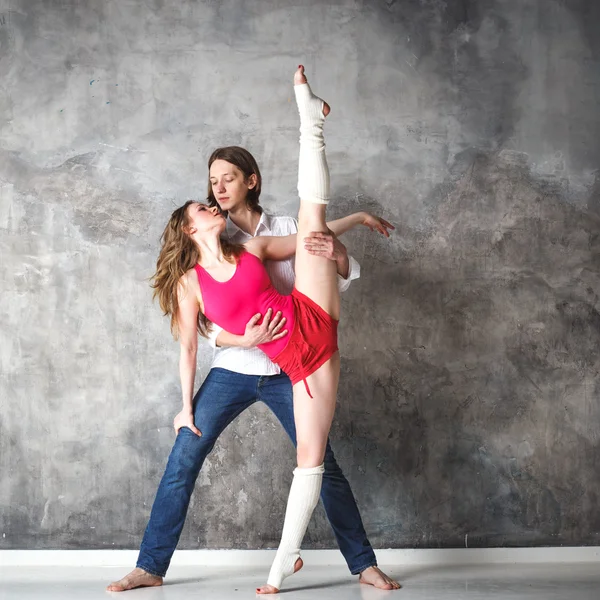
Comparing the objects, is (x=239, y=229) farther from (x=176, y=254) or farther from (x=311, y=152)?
(x=311, y=152)

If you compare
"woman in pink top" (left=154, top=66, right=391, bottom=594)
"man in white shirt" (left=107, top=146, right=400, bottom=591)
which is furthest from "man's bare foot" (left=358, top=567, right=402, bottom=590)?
"woman in pink top" (left=154, top=66, right=391, bottom=594)

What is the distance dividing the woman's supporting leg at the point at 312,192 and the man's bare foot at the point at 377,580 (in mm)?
1110

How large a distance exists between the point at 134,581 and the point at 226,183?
5.33ft

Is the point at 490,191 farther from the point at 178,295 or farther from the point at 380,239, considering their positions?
the point at 178,295

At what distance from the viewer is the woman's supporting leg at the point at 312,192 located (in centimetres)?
281

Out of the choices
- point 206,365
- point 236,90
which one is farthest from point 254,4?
point 206,365

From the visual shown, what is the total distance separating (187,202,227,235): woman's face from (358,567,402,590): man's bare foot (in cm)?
152

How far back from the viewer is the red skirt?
2.85 m

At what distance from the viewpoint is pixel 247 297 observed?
288cm

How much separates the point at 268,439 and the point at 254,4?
2.07m

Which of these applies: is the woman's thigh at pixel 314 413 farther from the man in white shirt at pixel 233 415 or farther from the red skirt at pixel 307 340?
the man in white shirt at pixel 233 415

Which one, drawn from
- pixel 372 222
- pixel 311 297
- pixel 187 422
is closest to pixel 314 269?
pixel 311 297

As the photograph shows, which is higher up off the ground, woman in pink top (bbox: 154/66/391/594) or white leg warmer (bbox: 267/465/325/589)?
woman in pink top (bbox: 154/66/391/594)

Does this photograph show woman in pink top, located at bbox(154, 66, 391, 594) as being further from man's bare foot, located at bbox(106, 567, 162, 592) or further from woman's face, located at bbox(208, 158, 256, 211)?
man's bare foot, located at bbox(106, 567, 162, 592)
